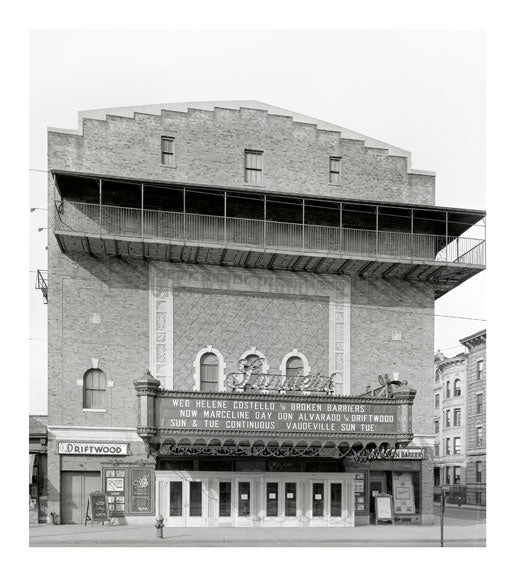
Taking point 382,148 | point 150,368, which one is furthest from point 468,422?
point 150,368

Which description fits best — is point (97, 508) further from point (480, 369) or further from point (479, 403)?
point (480, 369)

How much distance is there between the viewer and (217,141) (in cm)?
Answer: 3134

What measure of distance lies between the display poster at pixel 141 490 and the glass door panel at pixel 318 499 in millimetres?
6145

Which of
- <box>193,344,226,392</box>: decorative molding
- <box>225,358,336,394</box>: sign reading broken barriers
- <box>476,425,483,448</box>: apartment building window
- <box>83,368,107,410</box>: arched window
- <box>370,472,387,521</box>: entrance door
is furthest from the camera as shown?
<box>476,425,483,448</box>: apartment building window

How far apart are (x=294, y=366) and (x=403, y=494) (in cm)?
681

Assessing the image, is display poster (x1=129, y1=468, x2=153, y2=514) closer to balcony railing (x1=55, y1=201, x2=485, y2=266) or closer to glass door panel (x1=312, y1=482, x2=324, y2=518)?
glass door panel (x1=312, y1=482, x2=324, y2=518)

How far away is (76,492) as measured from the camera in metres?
28.7

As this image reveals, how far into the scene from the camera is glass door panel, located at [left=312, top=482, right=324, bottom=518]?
94.1 ft

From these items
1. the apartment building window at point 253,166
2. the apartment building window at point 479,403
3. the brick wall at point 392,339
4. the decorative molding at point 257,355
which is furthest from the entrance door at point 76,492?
the apartment building window at point 479,403

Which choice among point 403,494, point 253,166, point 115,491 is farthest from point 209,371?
point 403,494

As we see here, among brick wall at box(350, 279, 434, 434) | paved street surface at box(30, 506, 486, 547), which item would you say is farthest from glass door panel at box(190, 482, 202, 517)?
brick wall at box(350, 279, 434, 434)

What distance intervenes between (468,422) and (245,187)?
3192cm

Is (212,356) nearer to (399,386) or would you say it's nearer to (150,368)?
(150,368)

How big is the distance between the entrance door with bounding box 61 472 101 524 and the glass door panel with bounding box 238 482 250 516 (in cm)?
532
